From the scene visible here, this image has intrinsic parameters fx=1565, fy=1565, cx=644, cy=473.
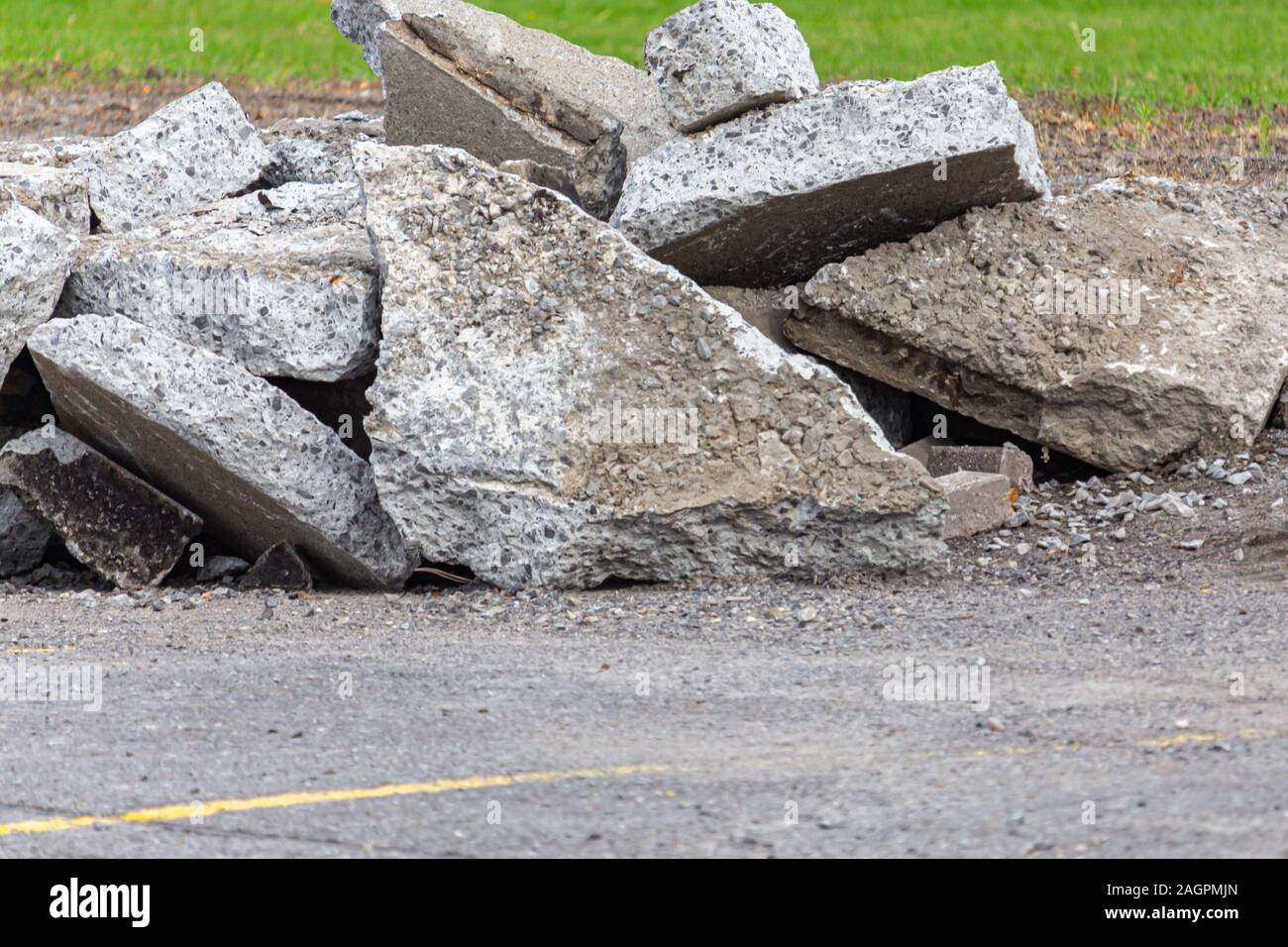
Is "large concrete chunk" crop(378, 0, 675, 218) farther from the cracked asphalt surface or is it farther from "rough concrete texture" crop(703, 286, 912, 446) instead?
the cracked asphalt surface

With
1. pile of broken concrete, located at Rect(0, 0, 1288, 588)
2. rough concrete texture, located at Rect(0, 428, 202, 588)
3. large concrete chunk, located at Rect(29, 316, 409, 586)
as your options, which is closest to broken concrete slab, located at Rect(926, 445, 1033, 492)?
pile of broken concrete, located at Rect(0, 0, 1288, 588)

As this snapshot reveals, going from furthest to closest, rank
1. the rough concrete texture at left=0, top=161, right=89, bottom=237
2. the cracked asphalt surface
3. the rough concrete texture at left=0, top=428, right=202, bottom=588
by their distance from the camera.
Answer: the rough concrete texture at left=0, top=161, right=89, bottom=237, the rough concrete texture at left=0, top=428, right=202, bottom=588, the cracked asphalt surface

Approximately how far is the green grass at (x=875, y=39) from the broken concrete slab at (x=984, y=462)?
7167 mm

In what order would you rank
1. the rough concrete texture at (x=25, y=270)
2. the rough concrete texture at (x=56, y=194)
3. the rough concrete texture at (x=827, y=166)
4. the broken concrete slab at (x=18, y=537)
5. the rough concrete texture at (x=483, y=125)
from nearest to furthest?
1. the rough concrete texture at (x=25, y=270)
2. the rough concrete texture at (x=827, y=166)
3. the broken concrete slab at (x=18, y=537)
4. the rough concrete texture at (x=56, y=194)
5. the rough concrete texture at (x=483, y=125)

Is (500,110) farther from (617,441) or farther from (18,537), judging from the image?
(18,537)

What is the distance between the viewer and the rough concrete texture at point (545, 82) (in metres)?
7.54

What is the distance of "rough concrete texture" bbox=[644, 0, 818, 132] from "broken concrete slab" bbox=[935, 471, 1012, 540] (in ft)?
6.10

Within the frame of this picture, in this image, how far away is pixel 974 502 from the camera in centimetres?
671

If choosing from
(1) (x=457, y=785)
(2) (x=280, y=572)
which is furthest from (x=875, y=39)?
(1) (x=457, y=785)

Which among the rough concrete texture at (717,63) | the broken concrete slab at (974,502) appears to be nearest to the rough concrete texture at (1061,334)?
the broken concrete slab at (974,502)

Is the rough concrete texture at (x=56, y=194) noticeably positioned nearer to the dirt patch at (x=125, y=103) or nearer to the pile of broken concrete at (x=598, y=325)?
the pile of broken concrete at (x=598, y=325)

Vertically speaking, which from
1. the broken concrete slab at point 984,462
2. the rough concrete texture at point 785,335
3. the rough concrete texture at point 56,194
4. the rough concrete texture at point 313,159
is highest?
the rough concrete texture at point 313,159

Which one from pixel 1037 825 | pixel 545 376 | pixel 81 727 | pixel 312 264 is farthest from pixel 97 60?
pixel 1037 825

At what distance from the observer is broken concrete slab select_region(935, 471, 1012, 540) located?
664 centimetres
